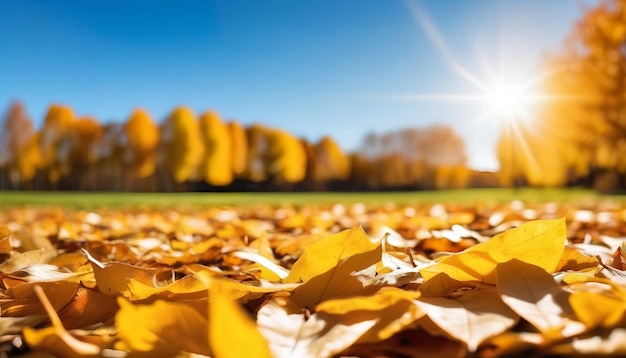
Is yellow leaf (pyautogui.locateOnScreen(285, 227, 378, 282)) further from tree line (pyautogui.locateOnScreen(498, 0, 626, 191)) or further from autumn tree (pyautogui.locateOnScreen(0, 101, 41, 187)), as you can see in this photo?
autumn tree (pyautogui.locateOnScreen(0, 101, 41, 187))

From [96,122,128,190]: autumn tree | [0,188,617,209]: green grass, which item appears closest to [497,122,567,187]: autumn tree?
[0,188,617,209]: green grass

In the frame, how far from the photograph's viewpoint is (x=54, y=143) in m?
32.0

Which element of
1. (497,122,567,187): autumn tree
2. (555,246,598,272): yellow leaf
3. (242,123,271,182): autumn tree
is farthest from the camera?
(242,123,271,182): autumn tree

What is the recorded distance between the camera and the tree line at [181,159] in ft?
105

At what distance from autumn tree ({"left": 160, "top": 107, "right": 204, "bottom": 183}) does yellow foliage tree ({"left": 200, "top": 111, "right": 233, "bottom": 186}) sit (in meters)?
0.80

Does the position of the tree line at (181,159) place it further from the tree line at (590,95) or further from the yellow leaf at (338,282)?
the yellow leaf at (338,282)

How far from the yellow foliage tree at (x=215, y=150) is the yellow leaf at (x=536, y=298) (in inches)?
1272

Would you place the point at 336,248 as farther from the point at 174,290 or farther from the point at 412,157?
the point at 412,157

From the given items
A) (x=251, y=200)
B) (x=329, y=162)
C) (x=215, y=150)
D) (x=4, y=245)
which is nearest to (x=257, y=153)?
(x=215, y=150)

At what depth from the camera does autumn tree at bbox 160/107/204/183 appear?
1270 inches

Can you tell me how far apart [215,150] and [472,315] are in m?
33.5

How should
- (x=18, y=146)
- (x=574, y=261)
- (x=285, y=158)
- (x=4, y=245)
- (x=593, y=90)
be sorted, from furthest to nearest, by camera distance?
(x=285, y=158) < (x=18, y=146) < (x=593, y=90) < (x=4, y=245) < (x=574, y=261)

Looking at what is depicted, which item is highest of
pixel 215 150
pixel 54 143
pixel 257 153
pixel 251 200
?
pixel 54 143

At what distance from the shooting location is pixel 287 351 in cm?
36
